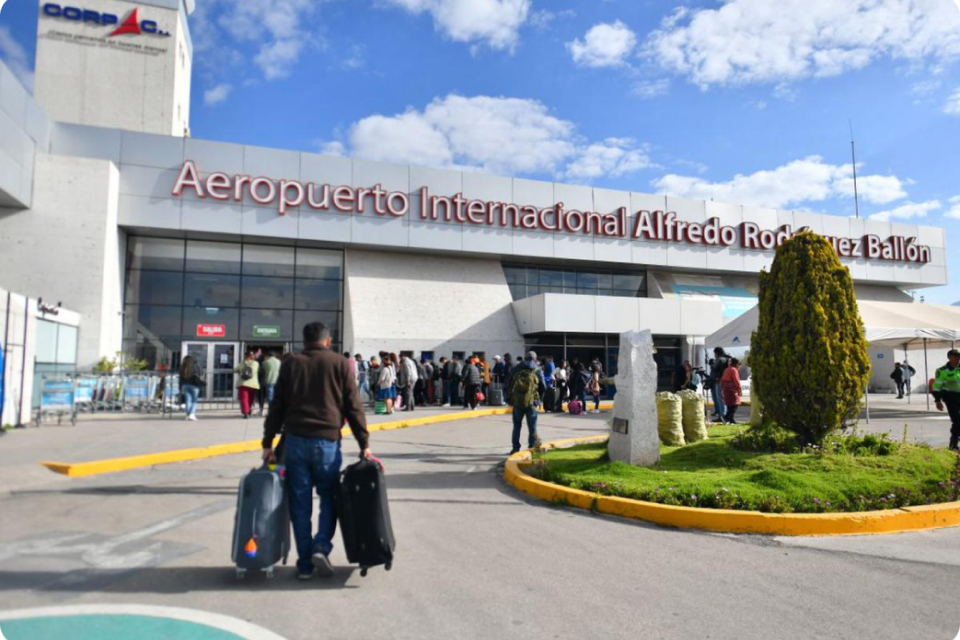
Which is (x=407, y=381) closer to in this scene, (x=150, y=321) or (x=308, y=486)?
(x=150, y=321)

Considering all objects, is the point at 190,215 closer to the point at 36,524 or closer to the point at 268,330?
the point at 268,330

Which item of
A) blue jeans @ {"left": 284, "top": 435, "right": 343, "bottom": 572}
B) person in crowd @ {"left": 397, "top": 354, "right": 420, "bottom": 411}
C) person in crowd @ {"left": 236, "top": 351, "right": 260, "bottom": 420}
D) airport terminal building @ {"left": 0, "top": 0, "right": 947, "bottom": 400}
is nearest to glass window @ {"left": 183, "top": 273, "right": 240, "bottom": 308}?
airport terminal building @ {"left": 0, "top": 0, "right": 947, "bottom": 400}

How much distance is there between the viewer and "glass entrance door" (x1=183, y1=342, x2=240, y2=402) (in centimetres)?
2089

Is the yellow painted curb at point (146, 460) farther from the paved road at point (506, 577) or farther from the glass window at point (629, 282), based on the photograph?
the glass window at point (629, 282)

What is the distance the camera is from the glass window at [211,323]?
21.9 metres

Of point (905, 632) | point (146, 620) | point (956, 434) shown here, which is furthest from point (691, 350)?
point (146, 620)

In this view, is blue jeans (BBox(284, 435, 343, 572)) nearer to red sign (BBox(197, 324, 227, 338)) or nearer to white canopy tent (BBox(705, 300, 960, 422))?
white canopy tent (BBox(705, 300, 960, 422))

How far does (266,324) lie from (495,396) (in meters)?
9.27

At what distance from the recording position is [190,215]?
21.0 m

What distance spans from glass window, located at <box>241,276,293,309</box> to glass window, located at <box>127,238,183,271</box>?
2.41 m

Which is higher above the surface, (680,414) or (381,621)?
(680,414)

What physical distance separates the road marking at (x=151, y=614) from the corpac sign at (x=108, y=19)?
2840cm

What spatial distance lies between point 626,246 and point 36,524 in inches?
969

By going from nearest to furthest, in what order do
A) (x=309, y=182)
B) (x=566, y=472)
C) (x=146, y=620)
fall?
(x=146, y=620), (x=566, y=472), (x=309, y=182)
